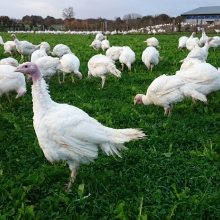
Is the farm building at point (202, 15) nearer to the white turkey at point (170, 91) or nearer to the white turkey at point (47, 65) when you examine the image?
the white turkey at point (47, 65)

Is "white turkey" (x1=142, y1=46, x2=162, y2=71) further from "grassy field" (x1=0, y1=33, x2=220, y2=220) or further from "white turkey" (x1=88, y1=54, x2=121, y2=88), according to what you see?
"grassy field" (x1=0, y1=33, x2=220, y2=220)

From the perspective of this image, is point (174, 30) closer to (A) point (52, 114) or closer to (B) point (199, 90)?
(B) point (199, 90)

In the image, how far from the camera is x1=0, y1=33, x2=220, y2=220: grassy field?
11.5ft

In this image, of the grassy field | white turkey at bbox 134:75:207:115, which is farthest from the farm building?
the grassy field

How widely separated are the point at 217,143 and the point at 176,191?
157 cm

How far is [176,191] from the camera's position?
3.78 m

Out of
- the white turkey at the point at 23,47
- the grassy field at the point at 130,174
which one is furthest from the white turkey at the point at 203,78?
the white turkey at the point at 23,47

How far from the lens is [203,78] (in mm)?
6504

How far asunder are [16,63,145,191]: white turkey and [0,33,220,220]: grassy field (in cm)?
38

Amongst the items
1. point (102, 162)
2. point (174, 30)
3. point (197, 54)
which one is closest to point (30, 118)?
point (102, 162)

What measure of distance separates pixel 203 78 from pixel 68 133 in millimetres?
3811

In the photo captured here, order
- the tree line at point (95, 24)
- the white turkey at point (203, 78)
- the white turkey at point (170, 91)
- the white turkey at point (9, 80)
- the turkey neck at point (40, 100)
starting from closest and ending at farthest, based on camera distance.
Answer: the turkey neck at point (40, 100) < the white turkey at point (170, 91) < the white turkey at point (203, 78) < the white turkey at point (9, 80) < the tree line at point (95, 24)

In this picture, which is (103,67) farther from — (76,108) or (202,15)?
(202,15)

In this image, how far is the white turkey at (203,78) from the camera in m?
6.51
